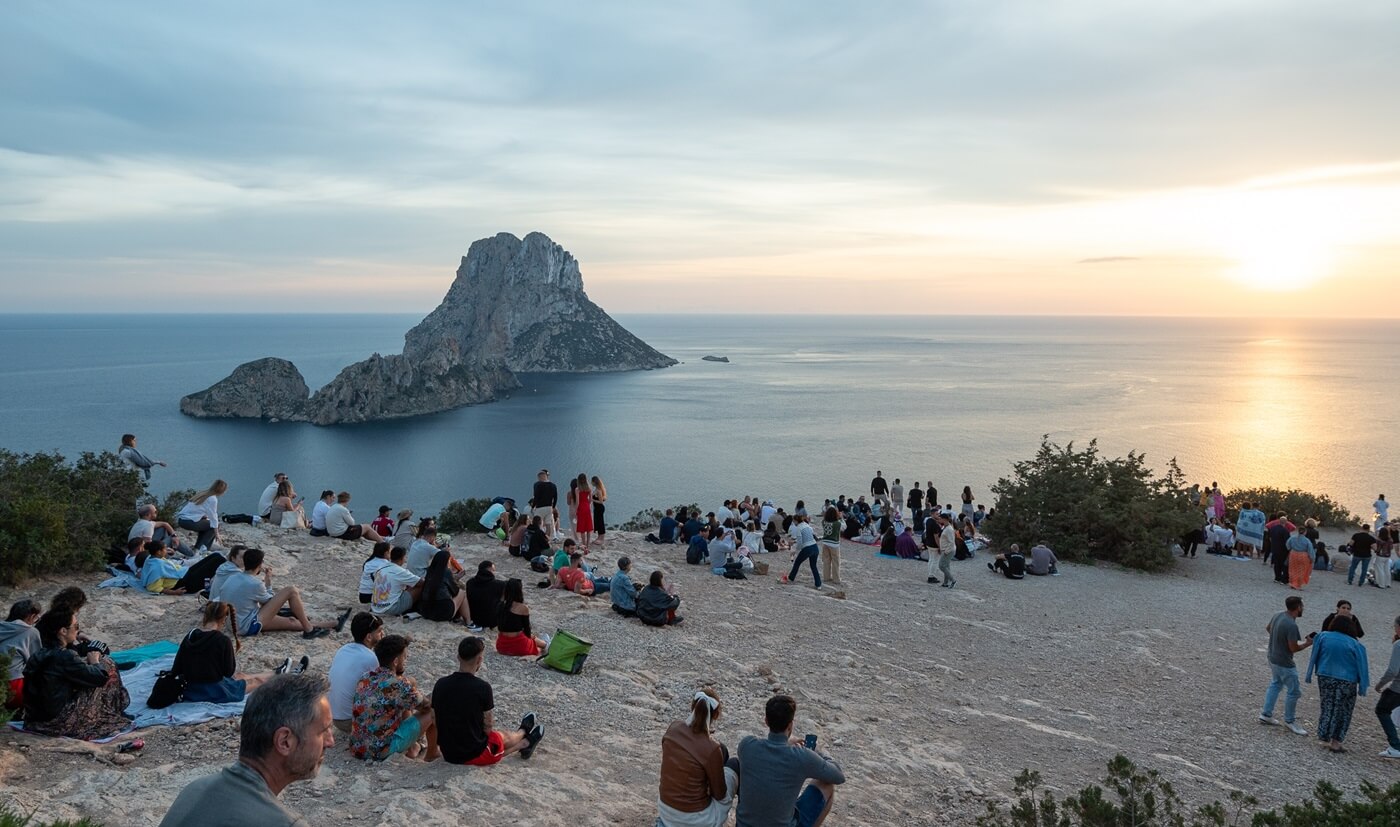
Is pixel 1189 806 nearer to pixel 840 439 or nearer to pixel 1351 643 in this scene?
pixel 1351 643

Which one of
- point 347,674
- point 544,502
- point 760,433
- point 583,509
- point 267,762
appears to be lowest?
point 760,433

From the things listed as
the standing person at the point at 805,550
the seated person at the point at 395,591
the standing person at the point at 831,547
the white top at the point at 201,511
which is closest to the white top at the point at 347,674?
the seated person at the point at 395,591

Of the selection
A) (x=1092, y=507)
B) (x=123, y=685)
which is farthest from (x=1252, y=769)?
(x=1092, y=507)

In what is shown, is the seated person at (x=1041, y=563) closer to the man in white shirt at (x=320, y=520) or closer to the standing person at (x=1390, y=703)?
the standing person at (x=1390, y=703)

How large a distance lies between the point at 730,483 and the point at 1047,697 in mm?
52674

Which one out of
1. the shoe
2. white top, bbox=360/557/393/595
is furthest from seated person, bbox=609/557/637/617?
the shoe

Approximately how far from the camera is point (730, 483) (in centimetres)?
6400

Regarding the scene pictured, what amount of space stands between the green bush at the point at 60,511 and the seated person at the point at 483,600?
6.32m

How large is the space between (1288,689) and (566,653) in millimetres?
9083

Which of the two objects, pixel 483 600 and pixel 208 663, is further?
pixel 483 600

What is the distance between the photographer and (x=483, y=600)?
11.1 metres

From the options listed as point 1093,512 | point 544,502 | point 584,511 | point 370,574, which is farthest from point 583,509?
point 1093,512

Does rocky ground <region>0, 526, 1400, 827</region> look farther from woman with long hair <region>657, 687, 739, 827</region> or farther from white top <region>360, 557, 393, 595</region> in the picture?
woman with long hair <region>657, 687, 739, 827</region>

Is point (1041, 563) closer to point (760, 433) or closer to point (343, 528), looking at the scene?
point (343, 528)
